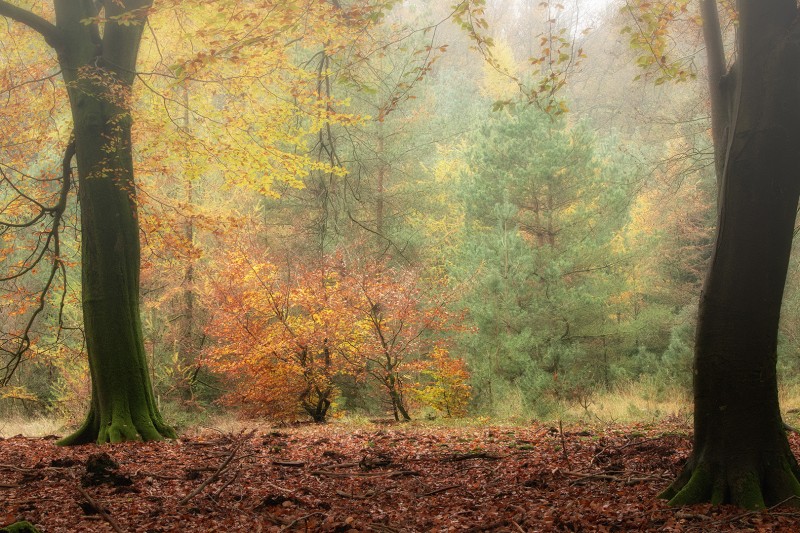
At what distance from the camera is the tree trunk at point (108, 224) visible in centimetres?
750

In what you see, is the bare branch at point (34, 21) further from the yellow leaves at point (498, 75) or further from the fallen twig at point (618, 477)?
the yellow leaves at point (498, 75)

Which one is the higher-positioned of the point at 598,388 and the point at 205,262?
the point at 205,262

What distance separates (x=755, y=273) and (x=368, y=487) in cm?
313

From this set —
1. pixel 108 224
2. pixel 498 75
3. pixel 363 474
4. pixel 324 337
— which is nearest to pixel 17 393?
pixel 324 337

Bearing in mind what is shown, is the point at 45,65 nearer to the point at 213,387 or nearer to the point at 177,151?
the point at 177,151

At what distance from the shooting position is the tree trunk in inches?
295

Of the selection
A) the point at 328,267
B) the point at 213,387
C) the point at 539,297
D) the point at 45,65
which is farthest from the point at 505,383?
the point at 45,65

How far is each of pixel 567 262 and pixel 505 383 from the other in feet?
11.7

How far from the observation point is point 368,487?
4.97 metres

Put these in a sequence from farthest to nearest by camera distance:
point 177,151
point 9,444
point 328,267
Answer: point 328,267, point 177,151, point 9,444

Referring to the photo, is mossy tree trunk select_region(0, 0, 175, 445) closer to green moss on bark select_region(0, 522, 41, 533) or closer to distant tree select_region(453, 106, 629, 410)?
green moss on bark select_region(0, 522, 41, 533)

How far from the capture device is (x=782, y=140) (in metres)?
3.90

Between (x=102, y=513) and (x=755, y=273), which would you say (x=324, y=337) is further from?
(x=755, y=273)

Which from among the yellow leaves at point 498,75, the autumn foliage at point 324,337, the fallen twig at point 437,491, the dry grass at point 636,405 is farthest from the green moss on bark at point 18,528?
the yellow leaves at point 498,75
